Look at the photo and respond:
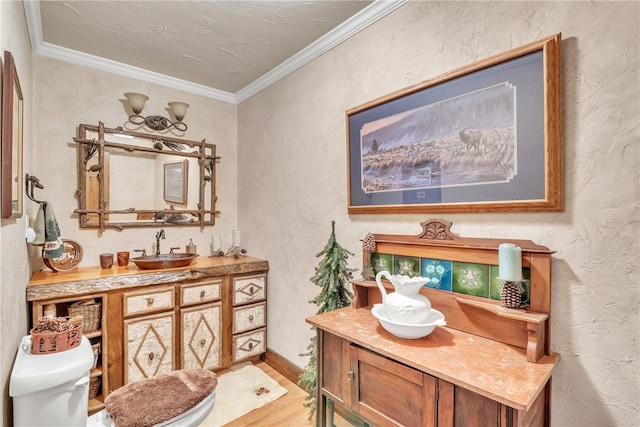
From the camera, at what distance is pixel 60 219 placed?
7.91 feet

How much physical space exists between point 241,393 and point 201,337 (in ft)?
1.75

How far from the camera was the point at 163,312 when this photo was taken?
92.1 inches

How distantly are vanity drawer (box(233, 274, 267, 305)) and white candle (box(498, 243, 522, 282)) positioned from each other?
81.4 inches

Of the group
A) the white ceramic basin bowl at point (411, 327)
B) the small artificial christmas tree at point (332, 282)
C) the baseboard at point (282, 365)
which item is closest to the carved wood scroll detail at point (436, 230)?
the white ceramic basin bowl at point (411, 327)

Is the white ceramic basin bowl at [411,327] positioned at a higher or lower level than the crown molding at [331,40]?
lower

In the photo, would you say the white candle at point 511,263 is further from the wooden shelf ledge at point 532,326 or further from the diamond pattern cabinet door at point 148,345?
the diamond pattern cabinet door at point 148,345

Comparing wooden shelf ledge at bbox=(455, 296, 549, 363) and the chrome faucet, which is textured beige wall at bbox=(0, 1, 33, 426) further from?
wooden shelf ledge at bbox=(455, 296, 549, 363)

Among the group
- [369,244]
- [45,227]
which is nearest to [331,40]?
[369,244]

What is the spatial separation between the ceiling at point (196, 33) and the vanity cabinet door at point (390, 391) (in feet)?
6.03

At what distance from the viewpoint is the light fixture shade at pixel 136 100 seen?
8.50 ft

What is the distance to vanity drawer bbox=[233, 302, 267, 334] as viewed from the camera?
2.69 meters

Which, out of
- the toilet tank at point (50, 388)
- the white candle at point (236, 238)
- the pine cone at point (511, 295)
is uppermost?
the white candle at point (236, 238)

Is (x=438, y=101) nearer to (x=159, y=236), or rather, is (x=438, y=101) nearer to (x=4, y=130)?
(x=4, y=130)

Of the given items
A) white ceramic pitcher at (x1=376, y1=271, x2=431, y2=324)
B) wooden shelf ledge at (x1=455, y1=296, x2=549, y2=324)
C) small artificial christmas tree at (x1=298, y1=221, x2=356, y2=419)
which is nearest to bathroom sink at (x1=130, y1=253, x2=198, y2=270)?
small artificial christmas tree at (x1=298, y1=221, x2=356, y2=419)
